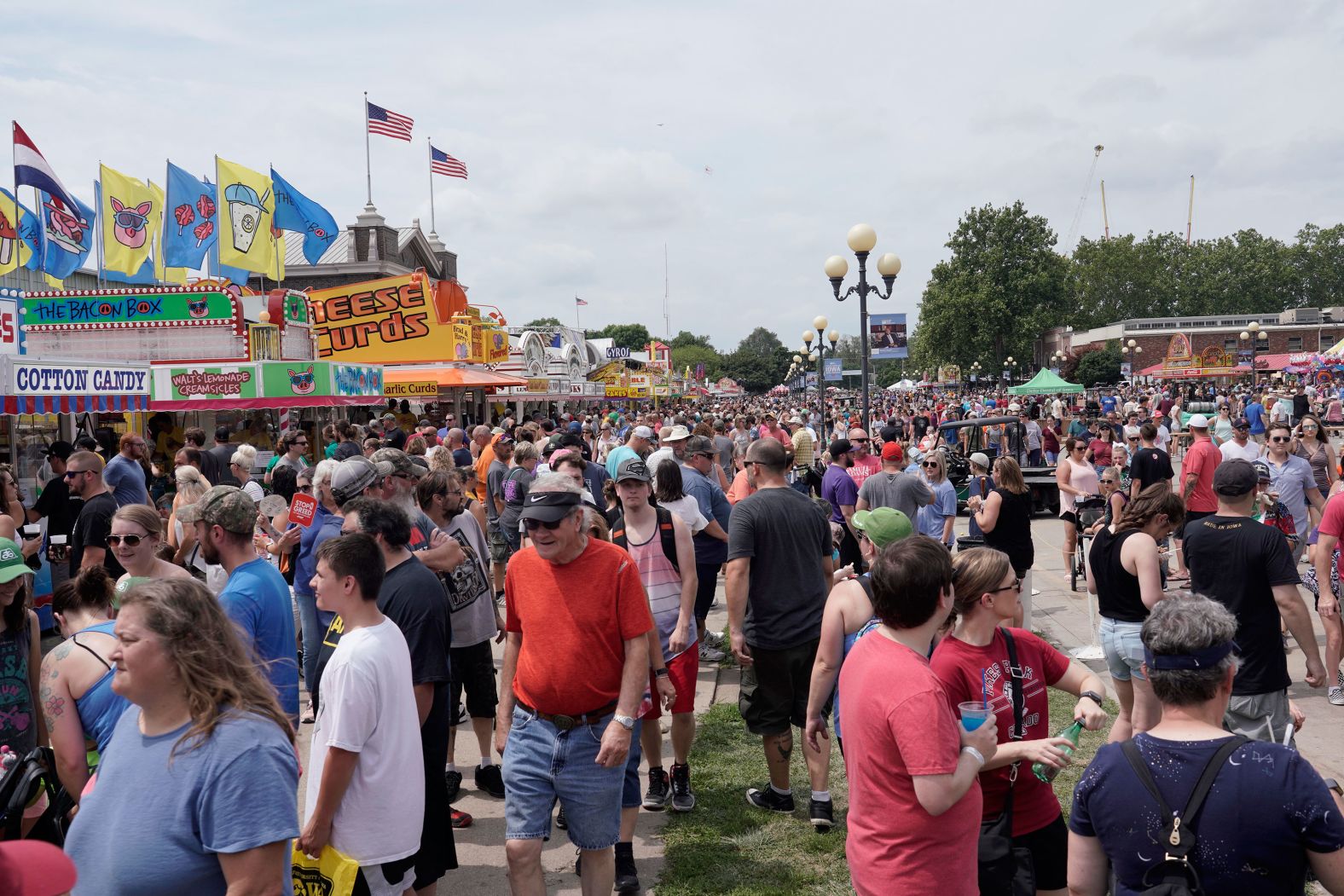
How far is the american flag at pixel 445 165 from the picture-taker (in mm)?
32406

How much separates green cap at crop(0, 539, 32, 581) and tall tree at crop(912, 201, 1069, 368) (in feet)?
259

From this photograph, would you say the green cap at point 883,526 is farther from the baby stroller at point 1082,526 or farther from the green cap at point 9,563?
the baby stroller at point 1082,526

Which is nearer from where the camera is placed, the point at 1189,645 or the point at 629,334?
the point at 1189,645

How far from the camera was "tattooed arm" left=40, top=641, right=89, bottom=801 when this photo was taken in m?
3.09

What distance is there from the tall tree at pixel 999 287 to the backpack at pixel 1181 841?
79.0 m

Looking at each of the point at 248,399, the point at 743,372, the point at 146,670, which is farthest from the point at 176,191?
the point at 743,372

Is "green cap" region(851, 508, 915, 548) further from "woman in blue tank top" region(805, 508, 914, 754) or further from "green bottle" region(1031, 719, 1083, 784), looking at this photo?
"green bottle" region(1031, 719, 1083, 784)

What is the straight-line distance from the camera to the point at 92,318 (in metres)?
17.3

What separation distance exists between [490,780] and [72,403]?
30.2ft

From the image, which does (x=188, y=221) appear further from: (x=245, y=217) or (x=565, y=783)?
(x=565, y=783)

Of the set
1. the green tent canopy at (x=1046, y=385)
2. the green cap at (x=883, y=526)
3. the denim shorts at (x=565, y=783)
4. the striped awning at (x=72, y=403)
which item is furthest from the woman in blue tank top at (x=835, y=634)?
the green tent canopy at (x=1046, y=385)

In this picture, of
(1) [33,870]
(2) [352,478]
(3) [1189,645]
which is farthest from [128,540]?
(3) [1189,645]

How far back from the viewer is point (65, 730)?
10.1 feet

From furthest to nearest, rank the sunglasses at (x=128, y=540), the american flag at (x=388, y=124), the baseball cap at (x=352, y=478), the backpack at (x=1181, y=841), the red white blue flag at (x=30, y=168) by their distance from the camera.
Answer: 1. the american flag at (x=388, y=124)
2. the red white blue flag at (x=30, y=168)
3. the baseball cap at (x=352, y=478)
4. the sunglasses at (x=128, y=540)
5. the backpack at (x=1181, y=841)
